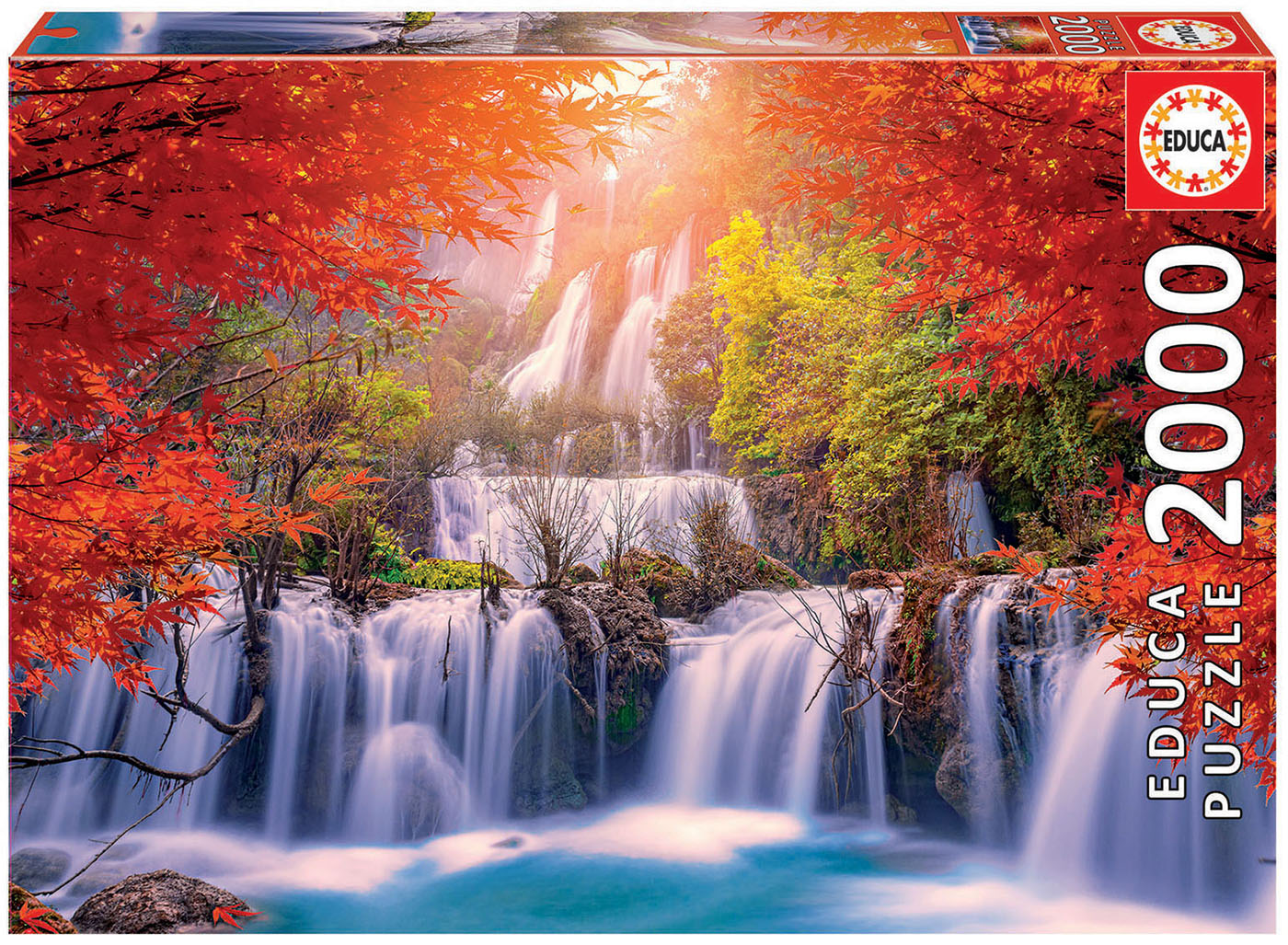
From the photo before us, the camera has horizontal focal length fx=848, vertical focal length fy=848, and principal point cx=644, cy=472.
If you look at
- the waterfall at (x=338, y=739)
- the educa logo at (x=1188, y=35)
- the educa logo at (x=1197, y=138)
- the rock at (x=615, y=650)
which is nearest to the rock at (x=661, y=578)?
the rock at (x=615, y=650)

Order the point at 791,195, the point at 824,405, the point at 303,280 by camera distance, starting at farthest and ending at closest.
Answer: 1. the point at 824,405
2. the point at 791,195
3. the point at 303,280

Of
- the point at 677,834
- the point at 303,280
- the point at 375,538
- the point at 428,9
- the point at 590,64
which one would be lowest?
the point at 677,834

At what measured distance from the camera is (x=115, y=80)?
2266 millimetres

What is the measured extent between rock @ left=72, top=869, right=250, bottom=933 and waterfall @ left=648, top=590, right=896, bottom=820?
1.37 meters

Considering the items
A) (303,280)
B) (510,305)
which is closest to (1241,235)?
(510,305)

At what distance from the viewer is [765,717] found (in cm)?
272

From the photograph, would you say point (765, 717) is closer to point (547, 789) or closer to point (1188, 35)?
point (547, 789)

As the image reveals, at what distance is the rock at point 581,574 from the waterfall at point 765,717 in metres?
0.33

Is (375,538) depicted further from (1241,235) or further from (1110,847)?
(1241,235)

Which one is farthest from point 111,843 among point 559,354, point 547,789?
point 559,354

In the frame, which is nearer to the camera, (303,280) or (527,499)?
(303,280)

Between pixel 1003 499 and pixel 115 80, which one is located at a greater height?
pixel 115 80

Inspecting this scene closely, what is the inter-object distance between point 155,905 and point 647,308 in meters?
2.33

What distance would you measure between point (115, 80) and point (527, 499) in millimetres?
1612
